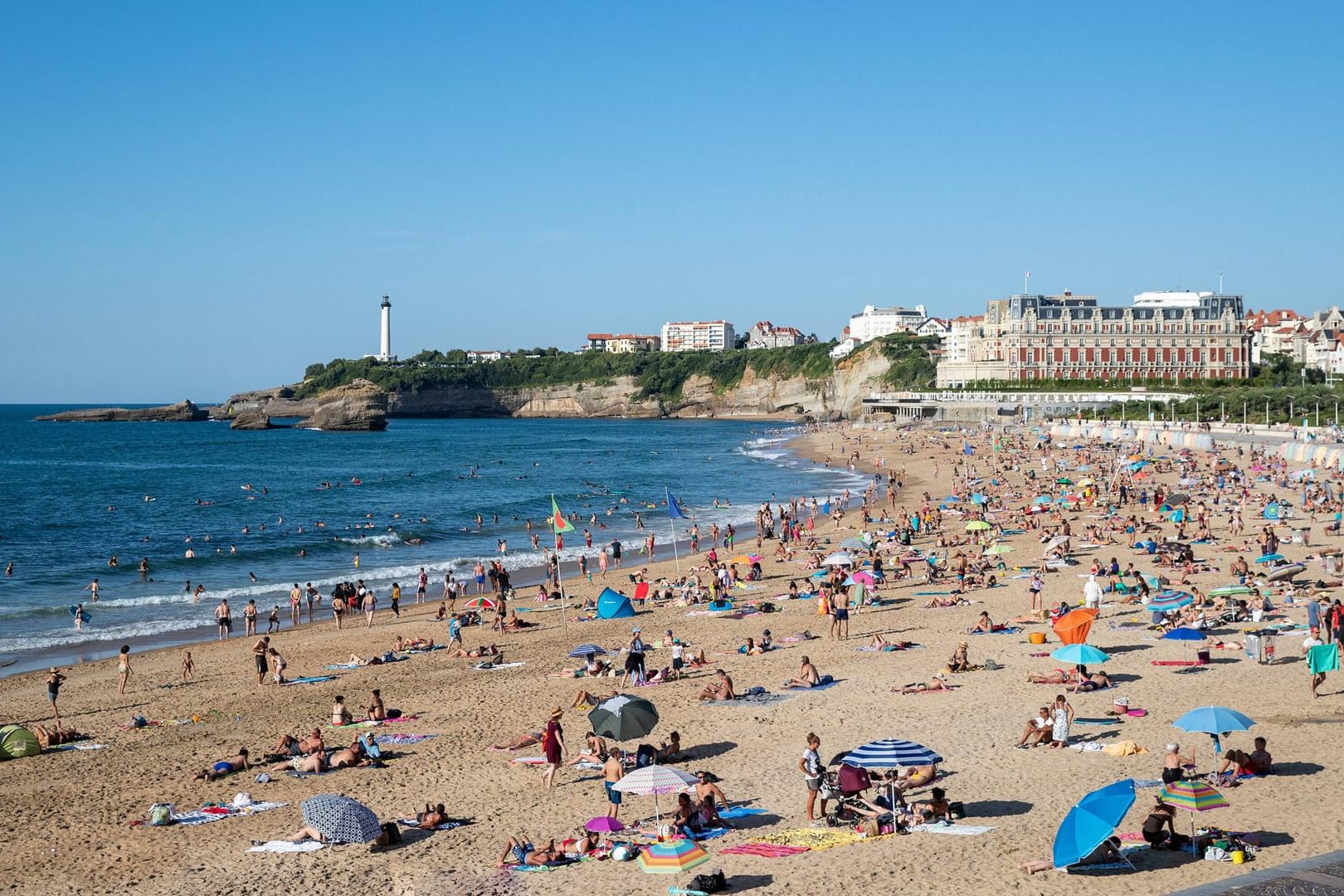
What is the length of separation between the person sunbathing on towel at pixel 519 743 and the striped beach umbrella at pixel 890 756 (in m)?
4.80

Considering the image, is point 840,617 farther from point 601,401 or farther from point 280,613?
point 601,401

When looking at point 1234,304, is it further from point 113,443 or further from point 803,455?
point 113,443

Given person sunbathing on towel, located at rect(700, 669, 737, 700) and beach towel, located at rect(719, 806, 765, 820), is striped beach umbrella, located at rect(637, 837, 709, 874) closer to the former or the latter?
beach towel, located at rect(719, 806, 765, 820)

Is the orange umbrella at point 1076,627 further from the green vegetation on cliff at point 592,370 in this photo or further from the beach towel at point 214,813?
the green vegetation on cliff at point 592,370

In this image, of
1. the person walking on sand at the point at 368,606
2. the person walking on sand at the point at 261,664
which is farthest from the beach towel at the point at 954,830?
the person walking on sand at the point at 368,606

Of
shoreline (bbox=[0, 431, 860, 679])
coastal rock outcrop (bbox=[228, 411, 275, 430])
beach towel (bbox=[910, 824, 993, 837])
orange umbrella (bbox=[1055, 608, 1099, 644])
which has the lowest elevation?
shoreline (bbox=[0, 431, 860, 679])

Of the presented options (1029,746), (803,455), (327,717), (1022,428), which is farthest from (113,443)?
(1029,746)

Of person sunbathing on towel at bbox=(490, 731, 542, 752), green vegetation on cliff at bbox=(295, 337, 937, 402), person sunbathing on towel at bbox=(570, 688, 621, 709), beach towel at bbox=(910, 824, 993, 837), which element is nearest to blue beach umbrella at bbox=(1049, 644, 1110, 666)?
beach towel at bbox=(910, 824, 993, 837)

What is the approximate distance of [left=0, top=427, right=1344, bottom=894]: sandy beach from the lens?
10.3m

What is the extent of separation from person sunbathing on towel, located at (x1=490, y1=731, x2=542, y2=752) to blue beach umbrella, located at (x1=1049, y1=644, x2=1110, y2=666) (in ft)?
22.4

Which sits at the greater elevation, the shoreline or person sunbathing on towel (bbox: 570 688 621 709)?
person sunbathing on towel (bbox: 570 688 621 709)

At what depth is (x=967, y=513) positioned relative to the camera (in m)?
39.5

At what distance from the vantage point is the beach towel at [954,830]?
10750 mm

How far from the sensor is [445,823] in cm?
1179
